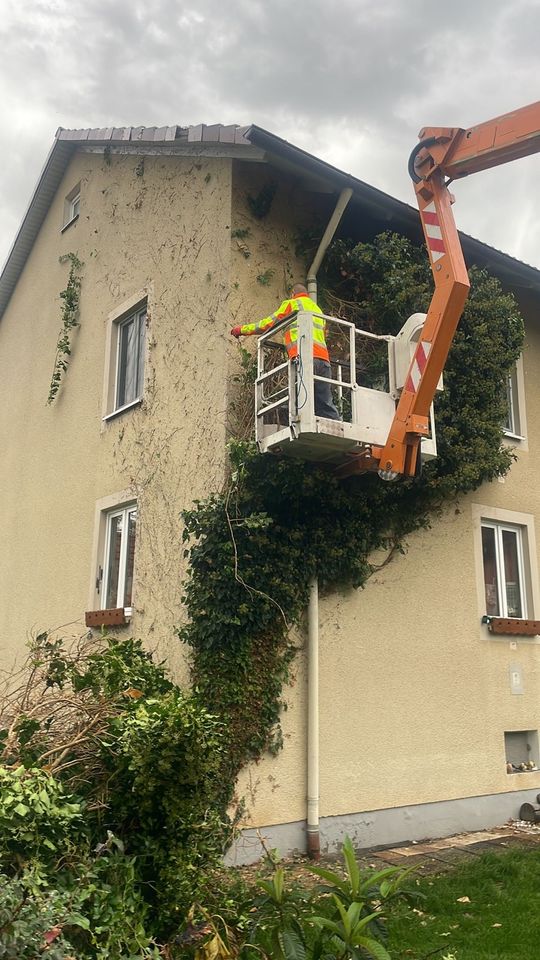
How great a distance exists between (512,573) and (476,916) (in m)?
5.19

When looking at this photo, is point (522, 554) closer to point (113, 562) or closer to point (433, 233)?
point (433, 233)

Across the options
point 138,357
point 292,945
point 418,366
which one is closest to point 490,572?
point 418,366

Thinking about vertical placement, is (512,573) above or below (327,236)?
below

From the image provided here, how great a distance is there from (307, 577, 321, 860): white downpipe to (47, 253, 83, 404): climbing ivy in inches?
251

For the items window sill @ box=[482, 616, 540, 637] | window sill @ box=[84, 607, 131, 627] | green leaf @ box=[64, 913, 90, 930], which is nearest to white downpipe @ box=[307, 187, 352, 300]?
window sill @ box=[84, 607, 131, 627]

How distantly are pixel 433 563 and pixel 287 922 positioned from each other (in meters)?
5.47

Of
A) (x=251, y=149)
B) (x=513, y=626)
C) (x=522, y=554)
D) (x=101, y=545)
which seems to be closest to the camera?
(x=251, y=149)

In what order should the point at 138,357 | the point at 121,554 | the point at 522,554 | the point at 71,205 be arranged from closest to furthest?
the point at 121,554 → the point at 522,554 → the point at 138,357 → the point at 71,205

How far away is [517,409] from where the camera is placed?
10727 millimetres

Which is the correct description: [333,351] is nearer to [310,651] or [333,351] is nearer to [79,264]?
[310,651]

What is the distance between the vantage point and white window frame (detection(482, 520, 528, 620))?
9.78 metres

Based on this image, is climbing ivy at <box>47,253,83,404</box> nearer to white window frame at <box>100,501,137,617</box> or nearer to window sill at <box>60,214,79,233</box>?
window sill at <box>60,214,79,233</box>

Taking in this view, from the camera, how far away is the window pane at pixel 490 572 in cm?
962

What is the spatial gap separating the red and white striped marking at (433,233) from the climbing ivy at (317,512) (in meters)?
0.93
